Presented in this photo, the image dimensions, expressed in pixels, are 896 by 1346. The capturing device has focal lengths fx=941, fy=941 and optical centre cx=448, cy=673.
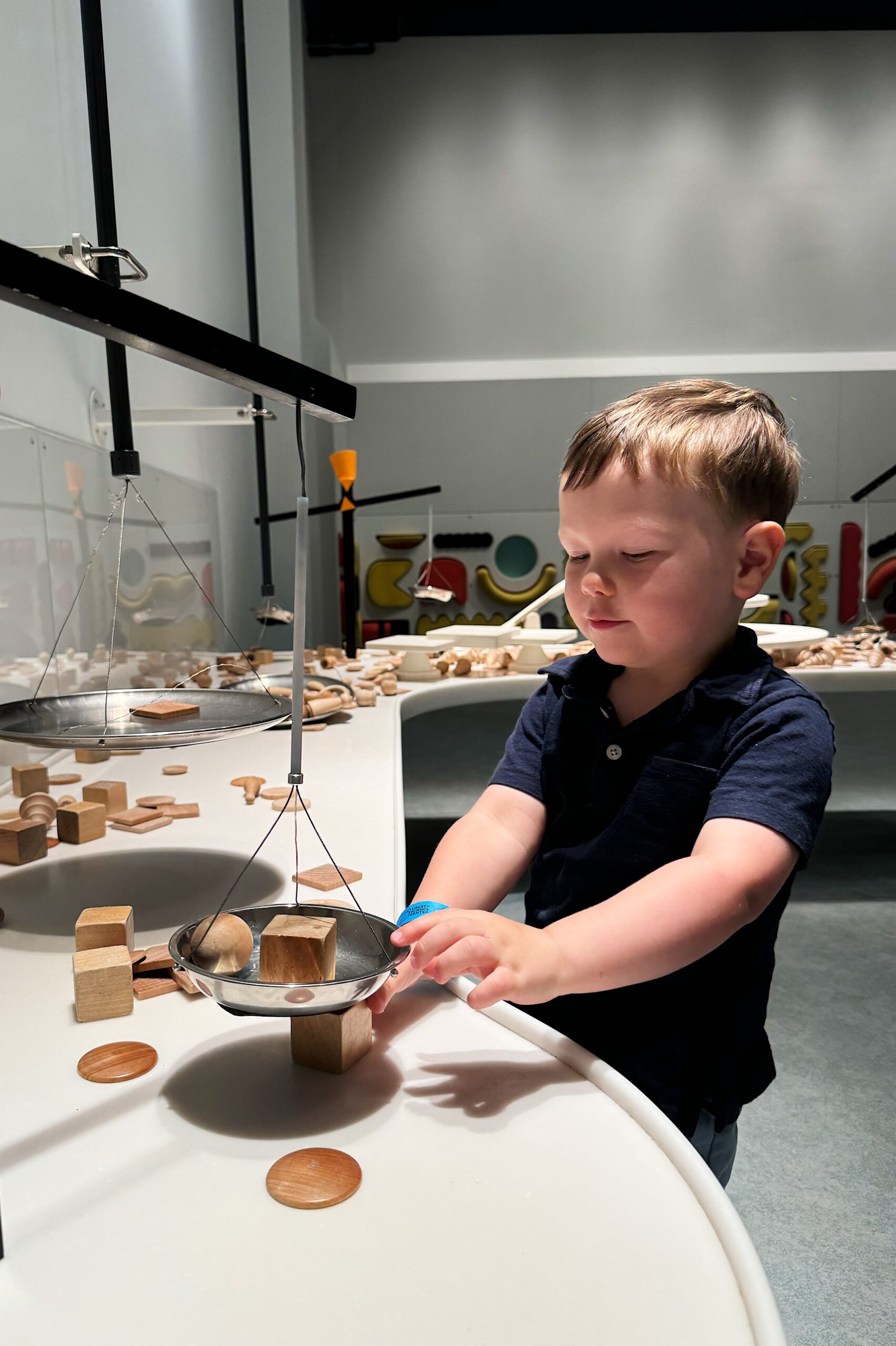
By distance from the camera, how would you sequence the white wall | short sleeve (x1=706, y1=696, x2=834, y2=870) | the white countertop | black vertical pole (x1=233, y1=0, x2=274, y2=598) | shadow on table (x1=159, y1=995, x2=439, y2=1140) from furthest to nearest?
the white wall
black vertical pole (x1=233, y1=0, x2=274, y2=598)
short sleeve (x1=706, y1=696, x2=834, y2=870)
shadow on table (x1=159, y1=995, x2=439, y2=1140)
the white countertop

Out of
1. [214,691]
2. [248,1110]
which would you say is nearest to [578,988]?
[248,1110]

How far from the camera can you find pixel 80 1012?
508 millimetres

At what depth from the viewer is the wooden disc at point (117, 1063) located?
0.45 m

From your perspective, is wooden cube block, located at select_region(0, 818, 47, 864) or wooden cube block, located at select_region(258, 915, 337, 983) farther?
wooden cube block, located at select_region(0, 818, 47, 864)

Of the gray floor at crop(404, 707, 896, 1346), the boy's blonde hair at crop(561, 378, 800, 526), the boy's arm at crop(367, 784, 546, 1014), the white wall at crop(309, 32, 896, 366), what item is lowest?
the gray floor at crop(404, 707, 896, 1346)

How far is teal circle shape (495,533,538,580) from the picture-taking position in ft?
14.6

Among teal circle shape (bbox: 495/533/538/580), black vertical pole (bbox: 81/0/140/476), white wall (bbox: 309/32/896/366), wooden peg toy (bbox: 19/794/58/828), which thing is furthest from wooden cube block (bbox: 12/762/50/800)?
white wall (bbox: 309/32/896/366)

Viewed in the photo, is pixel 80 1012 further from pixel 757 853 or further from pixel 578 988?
pixel 757 853

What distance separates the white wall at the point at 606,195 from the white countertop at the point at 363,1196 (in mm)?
4414

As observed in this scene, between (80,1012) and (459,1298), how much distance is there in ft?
0.92

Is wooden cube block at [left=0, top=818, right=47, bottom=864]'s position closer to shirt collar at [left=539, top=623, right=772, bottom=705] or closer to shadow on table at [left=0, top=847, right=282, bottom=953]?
shadow on table at [left=0, top=847, right=282, bottom=953]

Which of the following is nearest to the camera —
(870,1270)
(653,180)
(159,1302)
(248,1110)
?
(159,1302)

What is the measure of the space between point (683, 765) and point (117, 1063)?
0.36m

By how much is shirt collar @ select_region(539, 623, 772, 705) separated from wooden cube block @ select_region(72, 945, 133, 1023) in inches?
13.5
